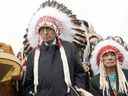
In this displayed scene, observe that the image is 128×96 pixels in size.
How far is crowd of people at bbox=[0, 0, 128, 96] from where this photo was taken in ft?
24.4

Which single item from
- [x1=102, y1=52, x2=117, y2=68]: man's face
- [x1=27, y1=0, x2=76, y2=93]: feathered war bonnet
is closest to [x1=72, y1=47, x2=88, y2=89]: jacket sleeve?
[x1=27, y1=0, x2=76, y2=93]: feathered war bonnet

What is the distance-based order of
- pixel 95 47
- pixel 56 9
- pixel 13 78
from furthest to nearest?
pixel 95 47 → pixel 56 9 → pixel 13 78

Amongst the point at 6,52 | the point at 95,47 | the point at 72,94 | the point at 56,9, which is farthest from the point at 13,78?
the point at 95,47

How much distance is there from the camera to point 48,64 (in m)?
7.69

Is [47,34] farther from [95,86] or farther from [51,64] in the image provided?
[95,86]

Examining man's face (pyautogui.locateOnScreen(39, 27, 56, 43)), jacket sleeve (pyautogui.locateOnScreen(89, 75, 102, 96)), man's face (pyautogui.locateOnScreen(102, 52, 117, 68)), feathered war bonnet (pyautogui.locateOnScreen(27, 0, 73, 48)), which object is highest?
feathered war bonnet (pyautogui.locateOnScreen(27, 0, 73, 48))

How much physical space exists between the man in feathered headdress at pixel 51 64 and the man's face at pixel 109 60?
0.82 metres

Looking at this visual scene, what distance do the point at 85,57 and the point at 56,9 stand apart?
1.25m

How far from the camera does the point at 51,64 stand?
7676mm

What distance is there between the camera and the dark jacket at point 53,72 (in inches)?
297

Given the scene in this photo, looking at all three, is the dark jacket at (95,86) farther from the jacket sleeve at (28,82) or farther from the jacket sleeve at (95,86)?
the jacket sleeve at (28,82)

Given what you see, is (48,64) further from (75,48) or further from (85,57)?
(85,57)

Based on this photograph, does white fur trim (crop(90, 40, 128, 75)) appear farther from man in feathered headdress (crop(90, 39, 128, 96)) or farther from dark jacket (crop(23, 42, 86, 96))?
dark jacket (crop(23, 42, 86, 96))

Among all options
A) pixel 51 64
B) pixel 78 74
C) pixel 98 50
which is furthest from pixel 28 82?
pixel 98 50
